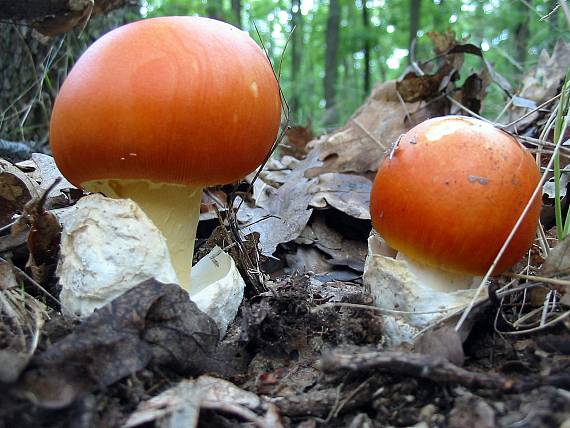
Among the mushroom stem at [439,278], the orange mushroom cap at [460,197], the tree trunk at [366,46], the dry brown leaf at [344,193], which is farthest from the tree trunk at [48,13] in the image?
the tree trunk at [366,46]

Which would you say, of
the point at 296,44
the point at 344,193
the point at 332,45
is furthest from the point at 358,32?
the point at 344,193

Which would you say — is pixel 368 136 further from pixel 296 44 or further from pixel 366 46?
pixel 296 44

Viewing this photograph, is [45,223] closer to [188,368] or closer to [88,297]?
[88,297]

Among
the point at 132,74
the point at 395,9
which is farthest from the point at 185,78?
the point at 395,9

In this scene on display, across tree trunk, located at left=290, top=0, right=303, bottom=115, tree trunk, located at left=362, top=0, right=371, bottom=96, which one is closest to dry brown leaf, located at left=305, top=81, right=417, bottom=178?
tree trunk, located at left=290, top=0, right=303, bottom=115

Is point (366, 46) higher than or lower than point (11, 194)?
lower

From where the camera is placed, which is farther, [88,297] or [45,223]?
[45,223]
